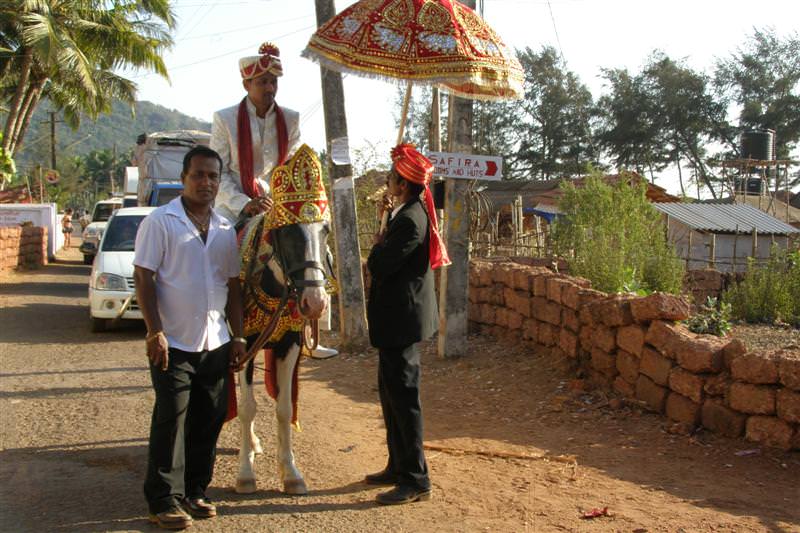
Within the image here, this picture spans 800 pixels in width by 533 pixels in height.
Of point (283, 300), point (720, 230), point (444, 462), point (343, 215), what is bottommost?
point (444, 462)

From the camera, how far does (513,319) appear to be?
9.66m

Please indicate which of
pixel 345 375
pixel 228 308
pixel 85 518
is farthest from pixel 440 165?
pixel 85 518

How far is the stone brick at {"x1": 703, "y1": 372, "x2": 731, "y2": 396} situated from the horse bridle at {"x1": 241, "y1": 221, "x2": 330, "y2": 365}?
303 cm

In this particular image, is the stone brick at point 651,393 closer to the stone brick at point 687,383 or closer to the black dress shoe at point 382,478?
the stone brick at point 687,383

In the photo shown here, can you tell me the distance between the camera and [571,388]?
25.2 ft

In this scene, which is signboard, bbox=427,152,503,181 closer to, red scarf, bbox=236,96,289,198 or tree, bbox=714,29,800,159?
red scarf, bbox=236,96,289,198

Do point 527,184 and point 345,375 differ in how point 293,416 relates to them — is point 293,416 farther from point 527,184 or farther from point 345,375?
point 527,184

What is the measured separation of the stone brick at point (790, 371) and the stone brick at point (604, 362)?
1.96m

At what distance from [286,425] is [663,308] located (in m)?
3.38

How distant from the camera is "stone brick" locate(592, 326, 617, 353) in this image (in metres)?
7.37

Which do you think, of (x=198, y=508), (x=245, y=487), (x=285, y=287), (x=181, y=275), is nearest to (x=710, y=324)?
(x=285, y=287)

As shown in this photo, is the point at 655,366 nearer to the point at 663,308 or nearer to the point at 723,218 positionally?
the point at 663,308

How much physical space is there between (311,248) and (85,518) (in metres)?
1.96

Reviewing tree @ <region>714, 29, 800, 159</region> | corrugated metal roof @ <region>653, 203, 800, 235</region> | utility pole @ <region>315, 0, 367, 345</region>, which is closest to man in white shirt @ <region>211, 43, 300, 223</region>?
utility pole @ <region>315, 0, 367, 345</region>
